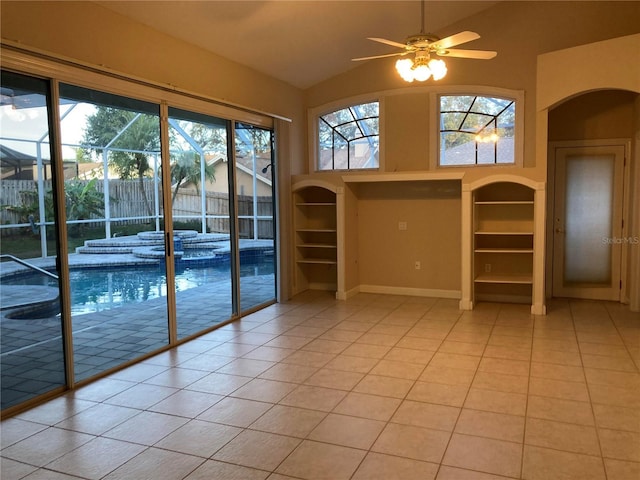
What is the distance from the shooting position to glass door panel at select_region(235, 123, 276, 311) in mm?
6074

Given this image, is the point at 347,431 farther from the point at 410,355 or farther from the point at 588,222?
the point at 588,222

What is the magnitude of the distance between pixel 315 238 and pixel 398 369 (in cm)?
368

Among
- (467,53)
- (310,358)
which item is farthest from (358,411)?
(467,53)

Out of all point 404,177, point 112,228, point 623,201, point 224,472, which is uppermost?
point 404,177

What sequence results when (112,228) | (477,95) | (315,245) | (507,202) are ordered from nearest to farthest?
(112,228), (507,202), (477,95), (315,245)

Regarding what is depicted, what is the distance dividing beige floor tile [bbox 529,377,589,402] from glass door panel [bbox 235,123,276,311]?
3.53 m

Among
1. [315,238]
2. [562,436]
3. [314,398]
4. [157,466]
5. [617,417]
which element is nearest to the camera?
[157,466]

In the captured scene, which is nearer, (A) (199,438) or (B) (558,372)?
(A) (199,438)

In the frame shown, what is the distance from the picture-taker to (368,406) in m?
3.49

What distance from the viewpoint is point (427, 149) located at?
6719mm

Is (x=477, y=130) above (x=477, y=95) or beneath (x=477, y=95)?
beneath

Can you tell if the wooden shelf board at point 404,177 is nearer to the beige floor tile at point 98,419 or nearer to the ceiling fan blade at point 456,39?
the ceiling fan blade at point 456,39

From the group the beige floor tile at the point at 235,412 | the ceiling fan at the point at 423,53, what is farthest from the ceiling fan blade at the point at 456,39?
the beige floor tile at the point at 235,412

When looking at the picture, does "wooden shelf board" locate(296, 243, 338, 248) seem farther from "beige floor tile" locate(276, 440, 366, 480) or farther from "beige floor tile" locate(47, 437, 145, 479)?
"beige floor tile" locate(47, 437, 145, 479)
